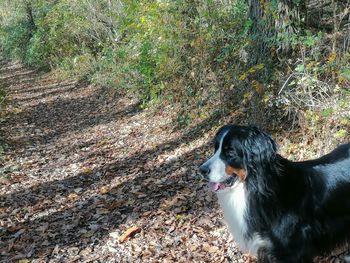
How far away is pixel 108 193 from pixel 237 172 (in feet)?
12.3

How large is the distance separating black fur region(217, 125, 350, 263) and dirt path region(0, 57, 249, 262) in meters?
1.10

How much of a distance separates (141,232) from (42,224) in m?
1.62

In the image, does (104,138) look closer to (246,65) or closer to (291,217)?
(246,65)

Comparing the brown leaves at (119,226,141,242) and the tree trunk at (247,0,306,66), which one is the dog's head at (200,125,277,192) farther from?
the tree trunk at (247,0,306,66)

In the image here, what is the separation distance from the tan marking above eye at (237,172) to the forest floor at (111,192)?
56.1 inches

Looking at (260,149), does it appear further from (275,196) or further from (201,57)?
(201,57)

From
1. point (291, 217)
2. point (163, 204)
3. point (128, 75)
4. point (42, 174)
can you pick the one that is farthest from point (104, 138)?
point (291, 217)

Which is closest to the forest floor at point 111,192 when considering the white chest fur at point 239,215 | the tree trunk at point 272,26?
the white chest fur at point 239,215

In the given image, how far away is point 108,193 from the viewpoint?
6426mm

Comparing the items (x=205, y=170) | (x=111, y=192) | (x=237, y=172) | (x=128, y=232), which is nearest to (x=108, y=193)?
(x=111, y=192)

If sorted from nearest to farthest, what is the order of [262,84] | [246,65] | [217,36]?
[262,84] < [246,65] < [217,36]

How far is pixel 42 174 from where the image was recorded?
25.3ft

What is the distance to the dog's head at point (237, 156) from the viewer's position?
9.91 feet

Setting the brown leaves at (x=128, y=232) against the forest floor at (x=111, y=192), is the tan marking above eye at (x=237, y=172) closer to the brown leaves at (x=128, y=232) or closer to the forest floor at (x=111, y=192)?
the forest floor at (x=111, y=192)
